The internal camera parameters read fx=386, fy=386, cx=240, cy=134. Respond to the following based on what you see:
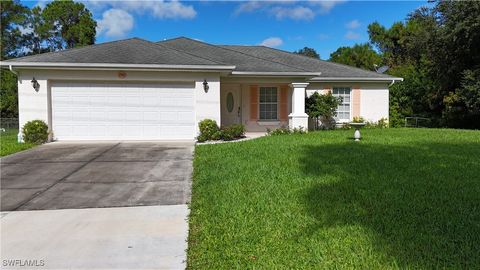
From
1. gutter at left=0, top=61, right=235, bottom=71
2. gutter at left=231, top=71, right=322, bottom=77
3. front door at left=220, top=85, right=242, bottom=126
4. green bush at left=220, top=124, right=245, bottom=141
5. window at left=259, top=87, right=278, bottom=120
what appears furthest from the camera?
window at left=259, top=87, right=278, bottom=120

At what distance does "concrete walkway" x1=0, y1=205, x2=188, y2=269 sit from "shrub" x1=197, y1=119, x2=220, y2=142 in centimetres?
760

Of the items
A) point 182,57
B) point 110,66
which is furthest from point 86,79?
point 182,57

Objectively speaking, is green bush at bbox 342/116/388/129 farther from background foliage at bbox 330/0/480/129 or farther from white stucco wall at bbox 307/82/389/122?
background foliage at bbox 330/0/480/129

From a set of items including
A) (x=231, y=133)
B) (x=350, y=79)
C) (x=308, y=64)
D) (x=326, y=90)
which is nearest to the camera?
(x=231, y=133)

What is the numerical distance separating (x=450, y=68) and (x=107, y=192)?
19808mm

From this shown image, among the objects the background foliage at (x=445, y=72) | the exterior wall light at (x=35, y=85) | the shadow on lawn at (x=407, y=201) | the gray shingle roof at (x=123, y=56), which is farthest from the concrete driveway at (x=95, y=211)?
the background foliage at (x=445, y=72)

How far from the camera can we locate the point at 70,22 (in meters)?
40.2

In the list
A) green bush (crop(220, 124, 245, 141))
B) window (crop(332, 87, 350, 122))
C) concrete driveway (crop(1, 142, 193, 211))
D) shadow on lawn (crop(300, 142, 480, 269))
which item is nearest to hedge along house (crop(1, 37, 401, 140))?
green bush (crop(220, 124, 245, 141))

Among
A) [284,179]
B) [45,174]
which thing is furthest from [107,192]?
[284,179]

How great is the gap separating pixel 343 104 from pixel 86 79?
11.2 m

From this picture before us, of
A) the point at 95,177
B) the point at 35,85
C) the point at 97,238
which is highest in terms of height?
the point at 35,85

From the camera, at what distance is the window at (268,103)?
17.0m

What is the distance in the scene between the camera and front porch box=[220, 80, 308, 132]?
1652 centimetres

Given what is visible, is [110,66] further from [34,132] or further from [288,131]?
[288,131]
